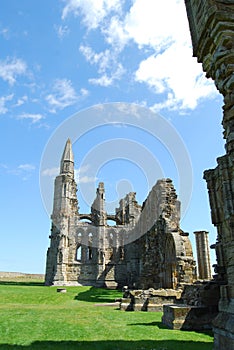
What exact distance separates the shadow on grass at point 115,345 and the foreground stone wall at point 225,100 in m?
1.18

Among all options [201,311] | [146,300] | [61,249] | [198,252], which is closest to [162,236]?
[198,252]

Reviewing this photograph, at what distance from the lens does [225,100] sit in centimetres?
399

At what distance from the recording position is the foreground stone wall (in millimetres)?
3537

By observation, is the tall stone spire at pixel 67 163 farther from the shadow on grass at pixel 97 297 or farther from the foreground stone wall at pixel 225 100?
the foreground stone wall at pixel 225 100

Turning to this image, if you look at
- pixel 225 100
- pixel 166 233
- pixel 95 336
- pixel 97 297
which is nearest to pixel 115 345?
pixel 95 336

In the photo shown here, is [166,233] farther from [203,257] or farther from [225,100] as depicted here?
[225,100]

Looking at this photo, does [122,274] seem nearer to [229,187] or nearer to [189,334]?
[189,334]

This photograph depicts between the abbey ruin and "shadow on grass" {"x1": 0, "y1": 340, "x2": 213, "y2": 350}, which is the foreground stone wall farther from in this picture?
"shadow on grass" {"x1": 0, "y1": 340, "x2": 213, "y2": 350}

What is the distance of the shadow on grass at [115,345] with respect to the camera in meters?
4.47

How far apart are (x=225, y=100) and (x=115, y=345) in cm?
403

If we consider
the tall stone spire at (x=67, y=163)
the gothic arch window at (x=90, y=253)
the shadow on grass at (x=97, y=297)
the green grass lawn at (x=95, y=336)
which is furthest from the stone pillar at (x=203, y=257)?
the tall stone spire at (x=67, y=163)

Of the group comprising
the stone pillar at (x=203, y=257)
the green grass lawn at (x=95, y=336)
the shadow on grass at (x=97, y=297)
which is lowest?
the shadow on grass at (x=97, y=297)

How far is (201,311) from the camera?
630 centimetres

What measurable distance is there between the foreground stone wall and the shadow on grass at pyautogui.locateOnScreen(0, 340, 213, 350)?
118cm
